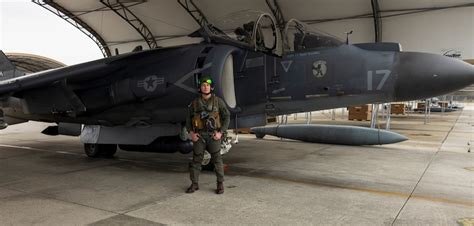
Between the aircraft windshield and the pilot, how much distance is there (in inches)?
71.6

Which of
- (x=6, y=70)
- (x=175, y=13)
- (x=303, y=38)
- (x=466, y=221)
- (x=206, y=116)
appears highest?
(x=175, y=13)

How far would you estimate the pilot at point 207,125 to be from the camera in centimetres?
492

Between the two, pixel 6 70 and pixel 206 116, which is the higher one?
pixel 6 70

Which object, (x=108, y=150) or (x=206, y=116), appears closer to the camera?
(x=206, y=116)

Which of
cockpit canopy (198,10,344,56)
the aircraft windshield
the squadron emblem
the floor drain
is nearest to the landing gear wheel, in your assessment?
cockpit canopy (198,10,344,56)

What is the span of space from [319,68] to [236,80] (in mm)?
1388

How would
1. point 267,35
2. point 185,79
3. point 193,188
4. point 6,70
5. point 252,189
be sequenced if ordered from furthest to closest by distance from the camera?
point 6,70 → point 267,35 → point 185,79 → point 252,189 → point 193,188

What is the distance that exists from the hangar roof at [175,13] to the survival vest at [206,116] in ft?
40.3

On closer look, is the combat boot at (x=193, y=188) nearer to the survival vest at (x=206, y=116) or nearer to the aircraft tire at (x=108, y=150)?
the survival vest at (x=206, y=116)

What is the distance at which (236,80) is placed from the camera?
6.22m

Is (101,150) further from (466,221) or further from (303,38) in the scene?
(466,221)

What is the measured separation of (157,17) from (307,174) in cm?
2051

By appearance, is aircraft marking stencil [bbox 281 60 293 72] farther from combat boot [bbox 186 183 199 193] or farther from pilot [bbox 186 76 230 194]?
combat boot [bbox 186 183 199 193]

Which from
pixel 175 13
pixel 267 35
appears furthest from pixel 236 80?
pixel 175 13
